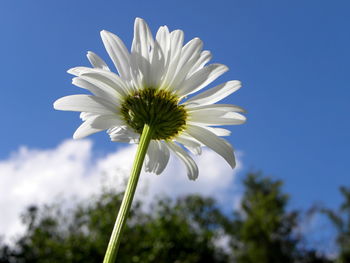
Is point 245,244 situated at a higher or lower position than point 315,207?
lower

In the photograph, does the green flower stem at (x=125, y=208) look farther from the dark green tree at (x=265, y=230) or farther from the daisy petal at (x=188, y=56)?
the dark green tree at (x=265, y=230)

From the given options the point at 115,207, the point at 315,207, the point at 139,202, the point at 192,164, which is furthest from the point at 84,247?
the point at 315,207

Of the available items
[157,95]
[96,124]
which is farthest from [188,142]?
A: [96,124]

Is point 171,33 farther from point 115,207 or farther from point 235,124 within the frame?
point 115,207

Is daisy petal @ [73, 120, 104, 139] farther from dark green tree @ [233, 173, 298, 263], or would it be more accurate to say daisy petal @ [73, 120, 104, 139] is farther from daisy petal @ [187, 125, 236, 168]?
dark green tree @ [233, 173, 298, 263]

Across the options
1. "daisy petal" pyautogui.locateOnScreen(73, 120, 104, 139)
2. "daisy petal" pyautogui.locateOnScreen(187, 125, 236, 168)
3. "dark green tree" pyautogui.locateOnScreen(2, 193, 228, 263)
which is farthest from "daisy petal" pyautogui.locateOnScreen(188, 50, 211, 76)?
"dark green tree" pyautogui.locateOnScreen(2, 193, 228, 263)

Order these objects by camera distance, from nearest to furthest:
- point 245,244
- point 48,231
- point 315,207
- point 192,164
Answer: point 192,164, point 48,231, point 245,244, point 315,207

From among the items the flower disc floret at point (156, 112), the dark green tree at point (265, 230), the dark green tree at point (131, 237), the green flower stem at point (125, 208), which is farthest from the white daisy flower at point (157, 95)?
the dark green tree at point (265, 230)

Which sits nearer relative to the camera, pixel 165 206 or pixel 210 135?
pixel 210 135
